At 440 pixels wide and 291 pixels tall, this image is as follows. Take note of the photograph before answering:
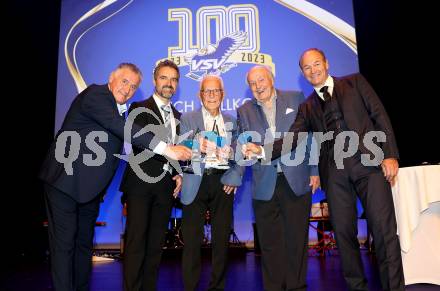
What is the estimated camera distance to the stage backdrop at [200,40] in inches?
199

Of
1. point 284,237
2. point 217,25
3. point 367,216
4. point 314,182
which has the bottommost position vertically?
point 284,237

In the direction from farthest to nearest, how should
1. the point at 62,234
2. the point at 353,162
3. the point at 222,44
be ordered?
the point at 222,44 → the point at 353,162 → the point at 62,234

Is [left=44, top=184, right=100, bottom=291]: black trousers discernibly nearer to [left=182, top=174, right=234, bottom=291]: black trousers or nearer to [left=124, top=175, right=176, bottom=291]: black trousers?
[left=124, top=175, right=176, bottom=291]: black trousers

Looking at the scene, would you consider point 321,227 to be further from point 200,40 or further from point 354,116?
point 354,116

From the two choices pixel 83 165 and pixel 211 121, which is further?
pixel 211 121

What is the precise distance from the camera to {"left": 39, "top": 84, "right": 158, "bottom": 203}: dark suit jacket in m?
2.08

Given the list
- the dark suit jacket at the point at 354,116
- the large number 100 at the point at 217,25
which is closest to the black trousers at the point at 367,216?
the dark suit jacket at the point at 354,116

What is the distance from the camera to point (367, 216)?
7.13 ft

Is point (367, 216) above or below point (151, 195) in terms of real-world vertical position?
below

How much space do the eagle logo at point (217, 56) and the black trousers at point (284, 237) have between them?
9.82ft

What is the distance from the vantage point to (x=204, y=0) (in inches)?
208

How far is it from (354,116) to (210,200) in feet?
3.42

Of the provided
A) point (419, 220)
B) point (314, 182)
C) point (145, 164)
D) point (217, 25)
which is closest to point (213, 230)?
point (145, 164)

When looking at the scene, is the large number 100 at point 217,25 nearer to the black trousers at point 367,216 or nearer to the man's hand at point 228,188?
the man's hand at point 228,188
